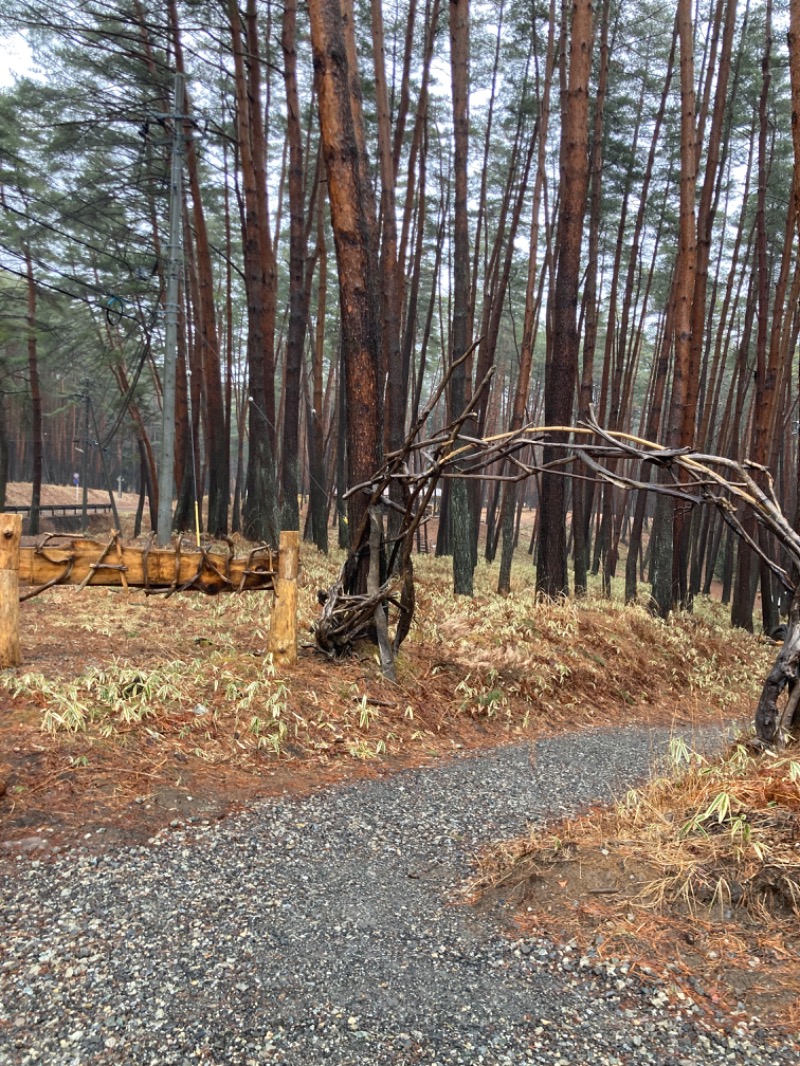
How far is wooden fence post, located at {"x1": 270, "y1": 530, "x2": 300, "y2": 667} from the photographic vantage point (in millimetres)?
5531

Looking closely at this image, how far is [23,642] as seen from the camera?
243 inches

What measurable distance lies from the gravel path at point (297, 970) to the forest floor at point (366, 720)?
8.3 inches

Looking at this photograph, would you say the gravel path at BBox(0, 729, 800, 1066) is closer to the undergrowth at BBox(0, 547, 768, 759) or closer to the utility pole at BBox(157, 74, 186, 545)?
the undergrowth at BBox(0, 547, 768, 759)

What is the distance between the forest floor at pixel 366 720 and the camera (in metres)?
2.58

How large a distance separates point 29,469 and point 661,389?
44.4 m

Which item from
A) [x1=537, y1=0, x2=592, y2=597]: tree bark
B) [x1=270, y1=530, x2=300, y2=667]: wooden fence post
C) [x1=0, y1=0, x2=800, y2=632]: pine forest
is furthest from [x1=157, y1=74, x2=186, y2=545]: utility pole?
[x1=537, y1=0, x2=592, y2=597]: tree bark

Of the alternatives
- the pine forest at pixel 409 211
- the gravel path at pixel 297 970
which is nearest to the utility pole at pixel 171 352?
the pine forest at pixel 409 211

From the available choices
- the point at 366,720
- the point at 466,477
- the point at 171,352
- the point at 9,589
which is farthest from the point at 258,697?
the point at 171,352

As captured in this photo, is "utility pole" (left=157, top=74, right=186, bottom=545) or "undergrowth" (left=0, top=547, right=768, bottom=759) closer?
"undergrowth" (left=0, top=547, right=768, bottom=759)

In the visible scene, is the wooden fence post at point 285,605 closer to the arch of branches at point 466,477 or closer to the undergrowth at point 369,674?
the undergrowth at point 369,674

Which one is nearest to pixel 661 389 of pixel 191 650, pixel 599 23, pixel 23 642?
pixel 599 23

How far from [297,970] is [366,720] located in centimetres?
273

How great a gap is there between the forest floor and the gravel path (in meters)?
0.21

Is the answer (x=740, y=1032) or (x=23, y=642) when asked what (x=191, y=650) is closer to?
(x=23, y=642)
